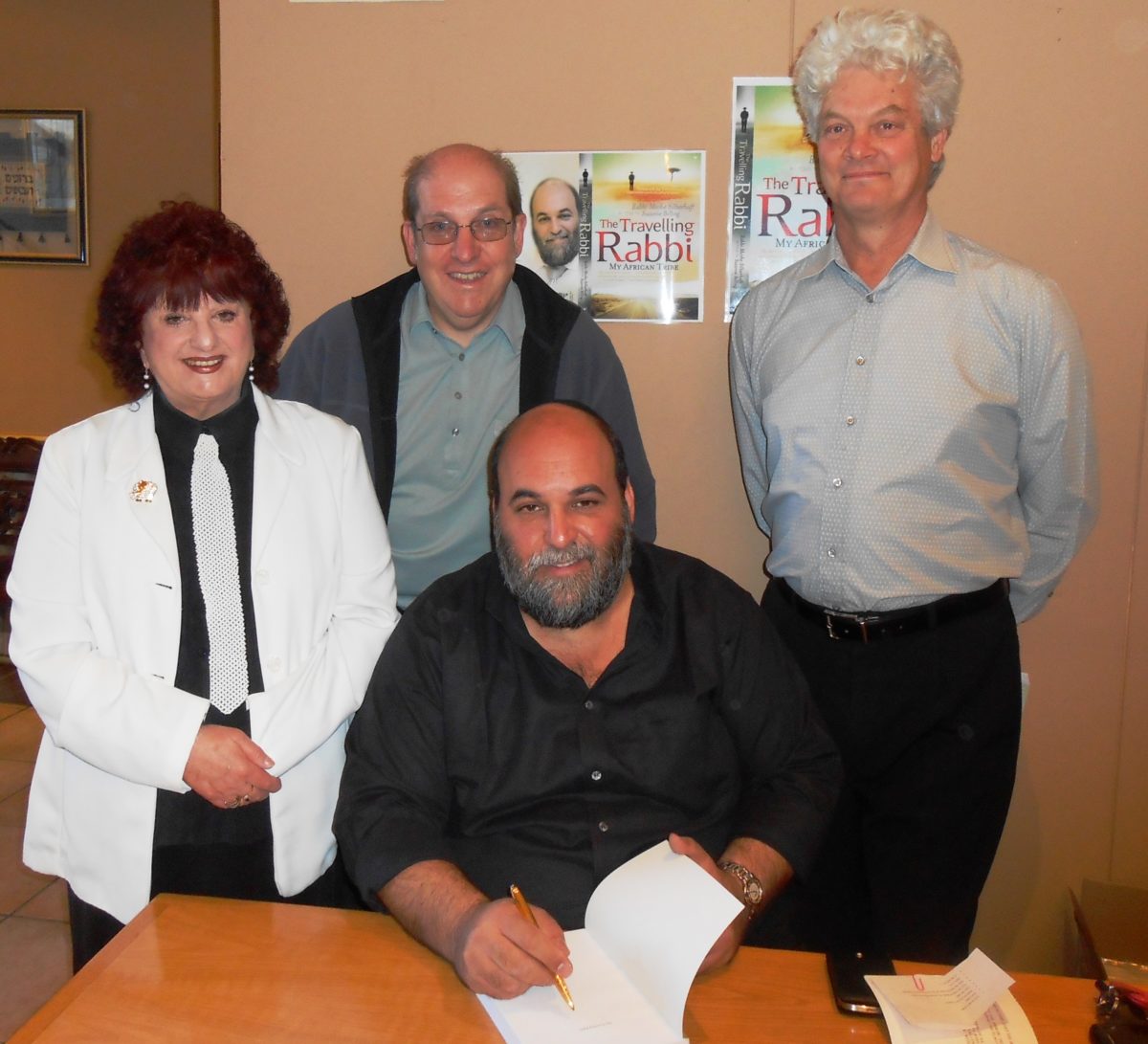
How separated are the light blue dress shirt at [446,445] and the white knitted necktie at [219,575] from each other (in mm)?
511

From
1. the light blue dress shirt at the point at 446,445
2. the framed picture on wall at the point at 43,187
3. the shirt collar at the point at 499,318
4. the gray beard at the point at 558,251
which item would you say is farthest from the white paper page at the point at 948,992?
the framed picture on wall at the point at 43,187

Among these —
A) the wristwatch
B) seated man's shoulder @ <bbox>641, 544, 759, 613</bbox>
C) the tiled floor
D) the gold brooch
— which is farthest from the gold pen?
the tiled floor

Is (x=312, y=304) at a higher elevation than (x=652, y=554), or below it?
higher

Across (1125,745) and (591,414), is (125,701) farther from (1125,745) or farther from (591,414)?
(1125,745)

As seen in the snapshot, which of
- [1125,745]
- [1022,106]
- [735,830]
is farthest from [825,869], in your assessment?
[1022,106]

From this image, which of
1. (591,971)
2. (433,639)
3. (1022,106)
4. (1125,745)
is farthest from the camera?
(1125,745)

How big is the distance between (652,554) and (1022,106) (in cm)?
148

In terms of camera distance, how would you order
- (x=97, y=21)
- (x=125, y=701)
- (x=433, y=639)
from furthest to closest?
(x=97, y=21)
(x=433, y=639)
(x=125, y=701)

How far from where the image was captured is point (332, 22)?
2654 mm

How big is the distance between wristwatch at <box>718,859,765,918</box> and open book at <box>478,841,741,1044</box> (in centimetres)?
22

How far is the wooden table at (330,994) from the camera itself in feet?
4.07

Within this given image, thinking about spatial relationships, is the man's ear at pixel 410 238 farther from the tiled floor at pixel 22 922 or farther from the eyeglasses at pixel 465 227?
the tiled floor at pixel 22 922

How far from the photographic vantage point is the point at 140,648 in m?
1.78

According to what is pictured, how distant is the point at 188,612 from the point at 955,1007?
1.34 m
